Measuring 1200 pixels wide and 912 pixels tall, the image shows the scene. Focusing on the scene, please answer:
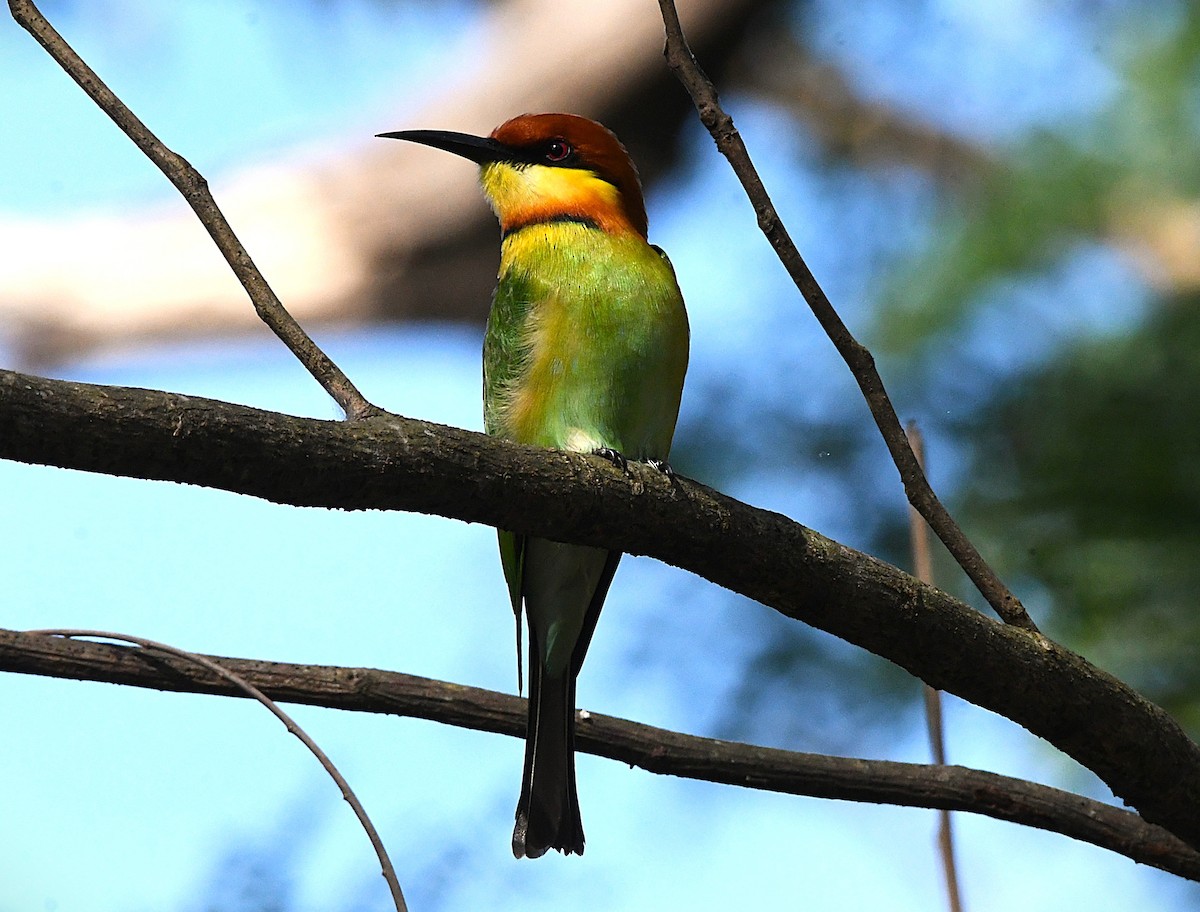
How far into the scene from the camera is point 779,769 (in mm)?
2307

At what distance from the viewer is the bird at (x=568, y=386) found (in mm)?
2762

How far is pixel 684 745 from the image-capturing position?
231 cm

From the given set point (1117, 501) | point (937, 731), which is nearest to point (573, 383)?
point (937, 731)

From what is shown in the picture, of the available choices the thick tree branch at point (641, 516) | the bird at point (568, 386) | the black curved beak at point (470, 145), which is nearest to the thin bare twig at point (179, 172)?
the thick tree branch at point (641, 516)

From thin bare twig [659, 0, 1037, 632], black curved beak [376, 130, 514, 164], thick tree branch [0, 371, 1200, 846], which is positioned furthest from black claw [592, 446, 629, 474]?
black curved beak [376, 130, 514, 164]

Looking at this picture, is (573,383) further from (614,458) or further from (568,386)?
(614,458)

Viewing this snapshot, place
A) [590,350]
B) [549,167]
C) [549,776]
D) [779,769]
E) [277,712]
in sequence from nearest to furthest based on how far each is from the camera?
[277,712]
[779,769]
[549,776]
[590,350]
[549,167]

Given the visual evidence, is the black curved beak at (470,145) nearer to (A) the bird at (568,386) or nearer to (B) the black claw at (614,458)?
(A) the bird at (568,386)

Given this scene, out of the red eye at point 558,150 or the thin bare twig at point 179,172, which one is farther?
the red eye at point 558,150

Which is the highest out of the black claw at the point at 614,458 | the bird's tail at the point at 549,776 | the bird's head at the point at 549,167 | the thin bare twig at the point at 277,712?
the bird's head at the point at 549,167

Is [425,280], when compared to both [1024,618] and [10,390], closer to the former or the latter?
[1024,618]

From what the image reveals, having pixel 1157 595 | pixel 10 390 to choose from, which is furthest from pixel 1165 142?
pixel 10 390

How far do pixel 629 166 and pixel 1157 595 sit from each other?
1.60 metres

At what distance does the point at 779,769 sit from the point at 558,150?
1.71 meters
